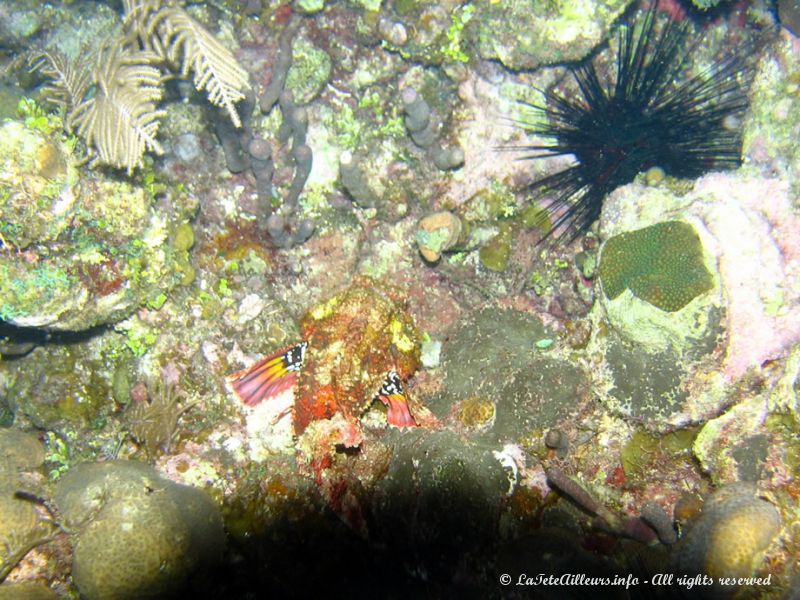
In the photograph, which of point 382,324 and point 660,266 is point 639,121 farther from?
point 382,324

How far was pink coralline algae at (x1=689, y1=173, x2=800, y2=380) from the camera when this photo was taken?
359 cm

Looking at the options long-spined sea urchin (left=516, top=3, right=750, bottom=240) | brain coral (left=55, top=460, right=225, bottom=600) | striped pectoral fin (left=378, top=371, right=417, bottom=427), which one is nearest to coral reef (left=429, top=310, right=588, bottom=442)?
striped pectoral fin (left=378, top=371, right=417, bottom=427)

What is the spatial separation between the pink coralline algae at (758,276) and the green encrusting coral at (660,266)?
207mm

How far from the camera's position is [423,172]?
5.11 metres

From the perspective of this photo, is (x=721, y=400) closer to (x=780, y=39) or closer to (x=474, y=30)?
(x=780, y=39)

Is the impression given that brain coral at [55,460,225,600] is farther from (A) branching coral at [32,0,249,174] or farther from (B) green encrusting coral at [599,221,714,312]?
(B) green encrusting coral at [599,221,714,312]

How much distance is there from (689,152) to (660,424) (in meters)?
2.65

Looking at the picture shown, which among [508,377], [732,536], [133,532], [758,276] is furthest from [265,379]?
[758,276]

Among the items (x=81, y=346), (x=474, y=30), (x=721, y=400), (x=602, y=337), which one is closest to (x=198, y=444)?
(x=81, y=346)

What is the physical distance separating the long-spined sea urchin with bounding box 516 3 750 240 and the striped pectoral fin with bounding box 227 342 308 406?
3.17 m

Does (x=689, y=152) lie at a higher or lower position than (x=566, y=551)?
higher

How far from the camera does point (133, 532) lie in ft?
12.0

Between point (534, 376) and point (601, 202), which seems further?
point (601, 202)

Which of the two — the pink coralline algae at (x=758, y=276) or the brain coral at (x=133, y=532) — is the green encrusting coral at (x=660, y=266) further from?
the brain coral at (x=133, y=532)
